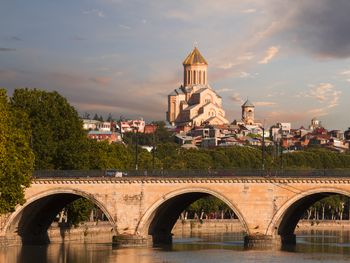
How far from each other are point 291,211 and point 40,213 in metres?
23.1

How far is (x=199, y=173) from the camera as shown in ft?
253

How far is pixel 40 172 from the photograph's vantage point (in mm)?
82000

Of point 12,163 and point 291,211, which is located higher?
point 12,163

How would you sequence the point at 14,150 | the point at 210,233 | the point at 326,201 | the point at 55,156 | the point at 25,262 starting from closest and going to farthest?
the point at 25,262 < the point at 14,150 < the point at 55,156 < the point at 210,233 < the point at 326,201

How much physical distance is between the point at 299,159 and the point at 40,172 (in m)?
102

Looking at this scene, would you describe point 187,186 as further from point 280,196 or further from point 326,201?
point 326,201

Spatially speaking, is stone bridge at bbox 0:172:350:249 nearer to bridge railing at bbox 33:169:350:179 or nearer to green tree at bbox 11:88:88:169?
bridge railing at bbox 33:169:350:179

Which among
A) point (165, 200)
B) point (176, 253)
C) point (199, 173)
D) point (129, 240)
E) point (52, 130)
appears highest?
point (52, 130)

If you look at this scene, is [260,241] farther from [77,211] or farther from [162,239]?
[77,211]

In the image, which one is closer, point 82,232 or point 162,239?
point 162,239

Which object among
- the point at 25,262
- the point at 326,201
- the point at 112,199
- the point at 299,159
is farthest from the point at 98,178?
the point at 299,159

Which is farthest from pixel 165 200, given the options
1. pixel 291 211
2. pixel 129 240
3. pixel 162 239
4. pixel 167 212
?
pixel 291 211

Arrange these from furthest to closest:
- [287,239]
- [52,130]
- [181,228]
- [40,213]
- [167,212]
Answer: [181,228] < [52,130] < [40,213] < [167,212] < [287,239]

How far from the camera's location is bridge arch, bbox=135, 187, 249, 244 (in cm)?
7606
